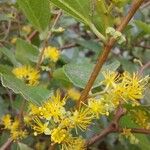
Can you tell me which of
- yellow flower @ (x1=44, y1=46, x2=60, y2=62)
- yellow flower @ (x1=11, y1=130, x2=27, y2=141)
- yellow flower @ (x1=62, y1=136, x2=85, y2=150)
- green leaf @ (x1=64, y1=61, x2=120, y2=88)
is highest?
yellow flower @ (x1=44, y1=46, x2=60, y2=62)

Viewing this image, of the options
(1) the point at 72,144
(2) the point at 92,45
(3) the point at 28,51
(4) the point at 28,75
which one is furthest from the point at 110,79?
(2) the point at 92,45

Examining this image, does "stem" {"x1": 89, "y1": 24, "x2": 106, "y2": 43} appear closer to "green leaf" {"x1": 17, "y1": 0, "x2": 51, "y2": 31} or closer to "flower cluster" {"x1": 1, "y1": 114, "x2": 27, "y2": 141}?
"green leaf" {"x1": 17, "y1": 0, "x2": 51, "y2": 31}

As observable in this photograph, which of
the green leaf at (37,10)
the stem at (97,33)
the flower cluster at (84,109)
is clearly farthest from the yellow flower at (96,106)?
the green leaf at (37,10)

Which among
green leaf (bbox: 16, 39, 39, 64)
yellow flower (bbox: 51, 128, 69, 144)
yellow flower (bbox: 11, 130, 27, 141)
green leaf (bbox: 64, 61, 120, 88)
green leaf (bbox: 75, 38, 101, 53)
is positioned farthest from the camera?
green leaf (bbox: 75, 38, 101, 53)

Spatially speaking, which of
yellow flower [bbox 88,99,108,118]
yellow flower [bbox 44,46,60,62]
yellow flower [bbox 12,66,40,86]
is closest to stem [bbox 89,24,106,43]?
yellow flower [bbox 88,99,108,118]

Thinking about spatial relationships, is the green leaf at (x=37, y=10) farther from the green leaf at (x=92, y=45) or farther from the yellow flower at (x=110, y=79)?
the green leaf at (x=92, y=45)

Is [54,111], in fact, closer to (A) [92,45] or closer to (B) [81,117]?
(B) [81,117]
